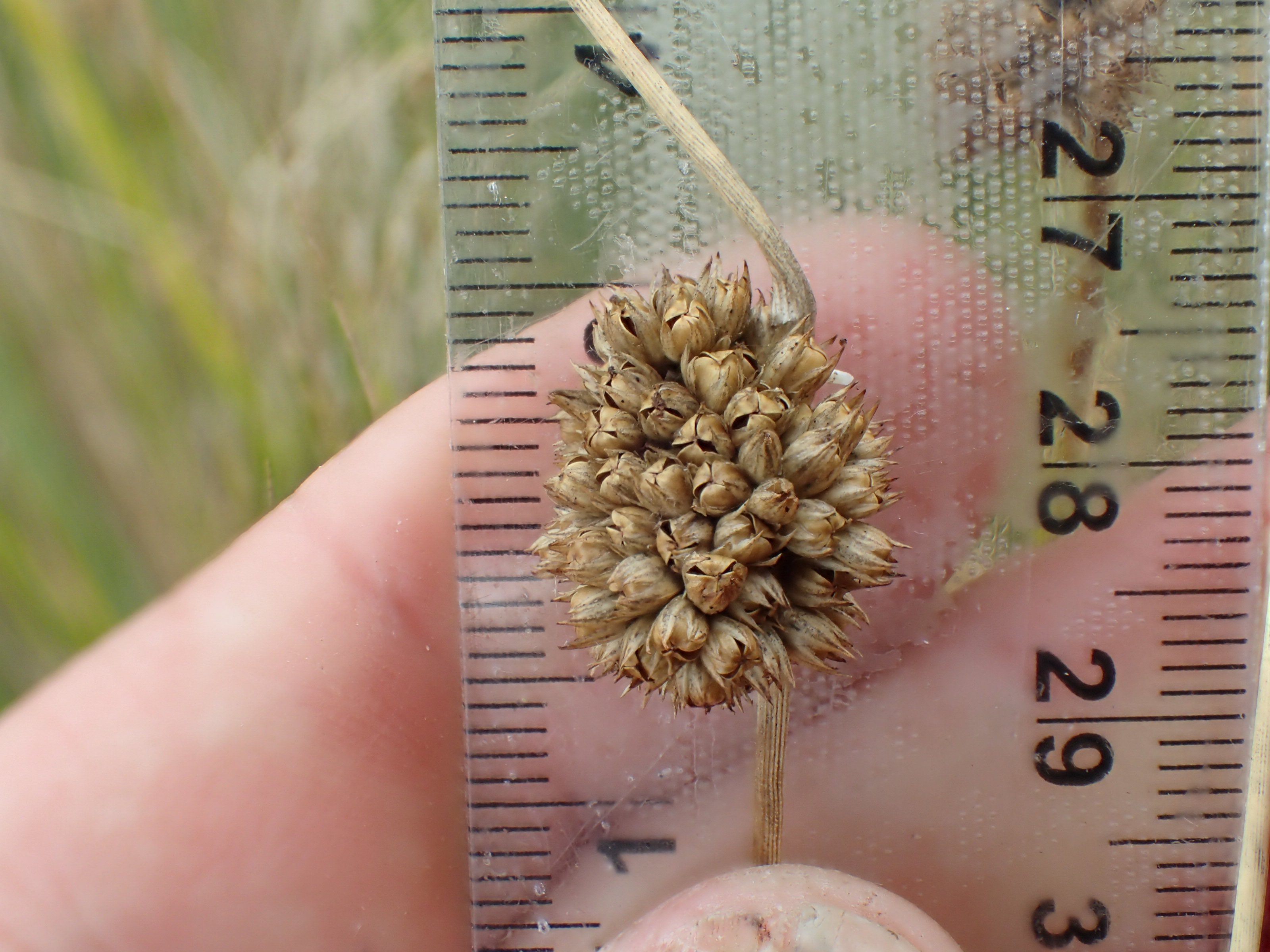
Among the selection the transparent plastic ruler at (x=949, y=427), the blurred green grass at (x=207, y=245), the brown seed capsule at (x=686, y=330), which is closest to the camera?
the brown seed capsule at (x=686, y=330)

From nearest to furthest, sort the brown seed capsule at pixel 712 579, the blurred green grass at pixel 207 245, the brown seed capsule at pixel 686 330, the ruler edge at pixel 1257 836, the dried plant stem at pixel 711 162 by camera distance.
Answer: the brown seed capsule at pixel 712 579 → the brown seed capsule at pixel 686 330 → the dried plant stem at pixel 711 162 → the ruler edge at pixel 1257 836 → the blurred green grass at pixel 207 245

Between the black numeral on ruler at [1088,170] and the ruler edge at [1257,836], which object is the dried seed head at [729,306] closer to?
the black numeral on ruler at [1088,170]

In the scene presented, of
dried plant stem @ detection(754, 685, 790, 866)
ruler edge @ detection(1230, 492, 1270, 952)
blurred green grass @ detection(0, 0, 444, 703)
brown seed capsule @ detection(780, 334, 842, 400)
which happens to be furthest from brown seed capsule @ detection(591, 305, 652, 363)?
ruler edge @ detection(1230, 492, 1270, 952)

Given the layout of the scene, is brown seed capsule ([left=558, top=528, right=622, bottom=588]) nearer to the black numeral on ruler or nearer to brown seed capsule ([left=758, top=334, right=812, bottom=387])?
brown seed capsule ([left=758, top=334, right=812, bottom=387])

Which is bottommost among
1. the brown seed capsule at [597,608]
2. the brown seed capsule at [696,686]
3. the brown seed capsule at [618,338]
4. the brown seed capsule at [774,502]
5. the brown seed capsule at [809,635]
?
the brown seed capsule at [696,686]

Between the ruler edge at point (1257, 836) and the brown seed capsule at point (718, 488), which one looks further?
the ruler edge at point (1257, 836)

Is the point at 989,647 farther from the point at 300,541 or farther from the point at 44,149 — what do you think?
the point at 44,149

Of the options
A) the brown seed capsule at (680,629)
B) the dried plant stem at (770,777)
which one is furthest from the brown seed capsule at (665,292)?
the dried plant stem at (770,777)
